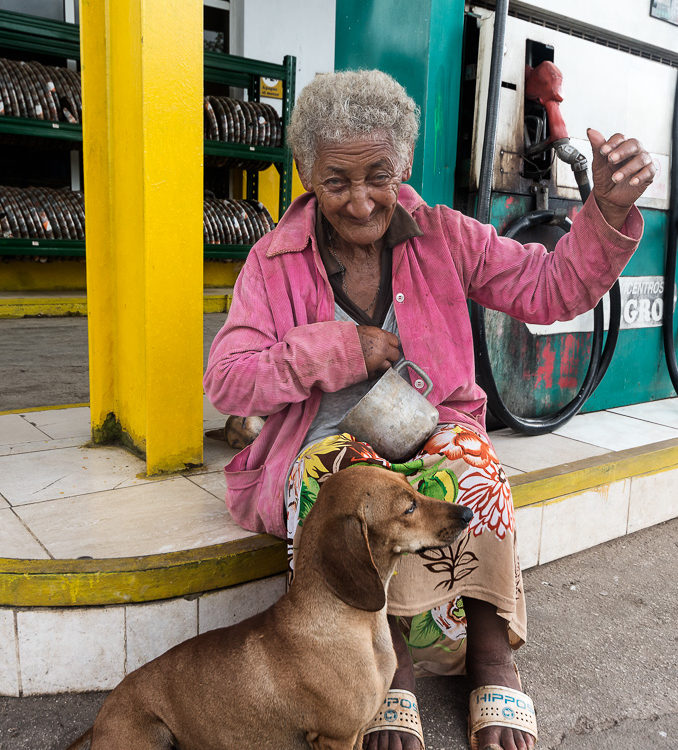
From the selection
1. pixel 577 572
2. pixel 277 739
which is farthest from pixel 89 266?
pixel 577 572

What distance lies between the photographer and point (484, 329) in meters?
2.71

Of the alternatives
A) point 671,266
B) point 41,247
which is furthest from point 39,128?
point 671,266

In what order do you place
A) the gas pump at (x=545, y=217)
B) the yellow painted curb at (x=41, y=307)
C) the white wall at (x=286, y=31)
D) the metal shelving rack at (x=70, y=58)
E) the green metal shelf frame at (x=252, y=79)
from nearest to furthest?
the gas pump at (x=545, y=217), the metal shelving rack at (x=70, y=58), the yellow painted curb at (x=41, y=307), the green metal shelf frame at (x=252, y=79), the white wall at (x=286, y=31)

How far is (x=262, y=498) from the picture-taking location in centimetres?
188

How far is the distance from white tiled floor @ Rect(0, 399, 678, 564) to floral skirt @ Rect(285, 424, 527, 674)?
1.56ft

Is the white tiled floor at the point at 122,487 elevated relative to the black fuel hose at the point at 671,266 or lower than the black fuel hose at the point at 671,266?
lower

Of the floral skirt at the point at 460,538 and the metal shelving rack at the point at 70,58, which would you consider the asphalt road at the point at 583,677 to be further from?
the metal shelving rack at the point at 70,58

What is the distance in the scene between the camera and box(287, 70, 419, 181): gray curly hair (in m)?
1.70

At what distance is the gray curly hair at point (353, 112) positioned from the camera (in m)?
1.70

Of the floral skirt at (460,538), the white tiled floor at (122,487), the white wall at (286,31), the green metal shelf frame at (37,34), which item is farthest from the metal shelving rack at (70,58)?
the floral skirt at (460,538)

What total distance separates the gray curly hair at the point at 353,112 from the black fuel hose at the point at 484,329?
2.56 ft

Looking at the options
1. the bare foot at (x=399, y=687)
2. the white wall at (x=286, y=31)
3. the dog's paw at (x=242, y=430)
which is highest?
the white wall at (x=286, y=31)

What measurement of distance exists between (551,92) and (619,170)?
3.75 ft

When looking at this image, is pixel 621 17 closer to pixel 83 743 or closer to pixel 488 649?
pixel 488 649
